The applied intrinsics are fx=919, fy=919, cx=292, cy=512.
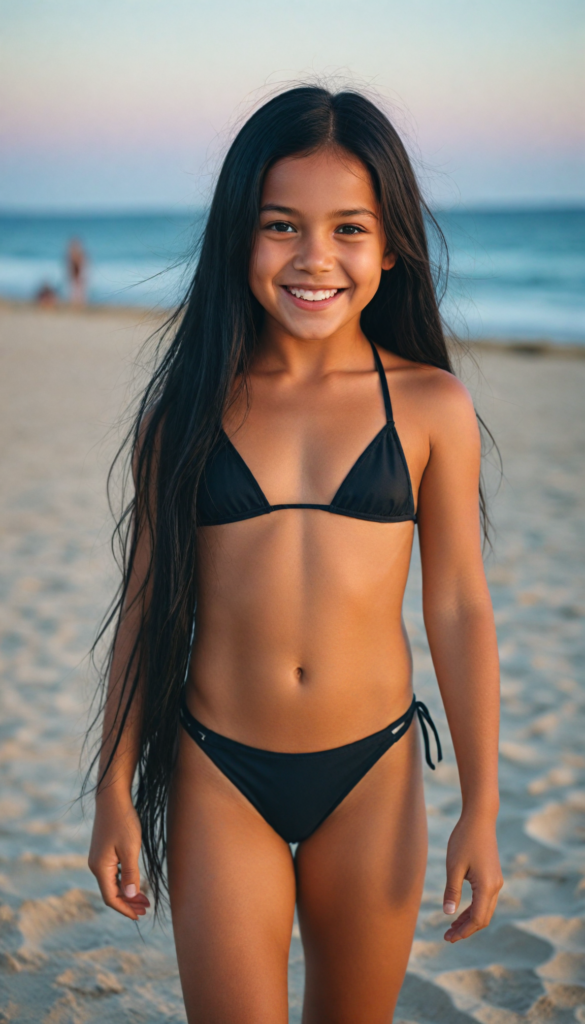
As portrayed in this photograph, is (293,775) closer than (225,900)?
No

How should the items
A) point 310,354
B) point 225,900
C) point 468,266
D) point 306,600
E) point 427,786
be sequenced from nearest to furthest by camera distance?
point 225,900
point 306,600
point 310,354
point 427,786
point 468,266

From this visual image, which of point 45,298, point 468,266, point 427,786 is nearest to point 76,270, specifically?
point 45,298

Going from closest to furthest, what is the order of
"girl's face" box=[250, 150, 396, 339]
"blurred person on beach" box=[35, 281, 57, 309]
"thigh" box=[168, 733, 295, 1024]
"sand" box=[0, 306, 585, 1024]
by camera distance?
"thigh" box=[168, 733, 295, 1024]
"girl's face" box=[250, 150, 396, 339]
"sand" box=[0, 306, 585, 1024]
"blurred person on beach" box=[35, 281, 57, 309]

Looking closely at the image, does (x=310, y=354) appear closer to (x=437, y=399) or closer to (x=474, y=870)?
(x=437, y=399)

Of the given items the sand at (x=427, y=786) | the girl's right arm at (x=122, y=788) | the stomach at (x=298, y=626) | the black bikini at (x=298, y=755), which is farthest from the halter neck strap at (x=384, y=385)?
the sand at (x=427, y=786)

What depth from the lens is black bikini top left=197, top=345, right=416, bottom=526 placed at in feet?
5.95

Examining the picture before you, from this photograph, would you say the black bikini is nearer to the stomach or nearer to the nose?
the stomach

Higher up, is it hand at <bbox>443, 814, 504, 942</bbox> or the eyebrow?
the eyebrow

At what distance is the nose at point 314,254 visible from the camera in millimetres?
1766

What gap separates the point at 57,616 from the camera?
511 centimetres

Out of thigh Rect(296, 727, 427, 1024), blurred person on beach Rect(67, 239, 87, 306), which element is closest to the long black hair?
thigh Rect(296, 727, 427, 1024)

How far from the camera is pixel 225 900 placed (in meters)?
1.72

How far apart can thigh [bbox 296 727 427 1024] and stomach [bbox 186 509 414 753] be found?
139 millimetres

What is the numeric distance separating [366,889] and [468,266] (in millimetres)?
21760
